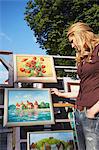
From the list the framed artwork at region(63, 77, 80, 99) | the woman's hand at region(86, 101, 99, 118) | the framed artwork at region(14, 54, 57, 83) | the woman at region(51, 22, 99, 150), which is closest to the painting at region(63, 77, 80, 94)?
the framed artwork at region(63, 77, 80, 99)

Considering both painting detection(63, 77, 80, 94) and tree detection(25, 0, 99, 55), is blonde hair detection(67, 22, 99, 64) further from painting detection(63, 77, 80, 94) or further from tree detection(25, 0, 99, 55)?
tree detection(25, 0, 99, 55)

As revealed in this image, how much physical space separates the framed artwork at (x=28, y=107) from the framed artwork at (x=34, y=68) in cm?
16

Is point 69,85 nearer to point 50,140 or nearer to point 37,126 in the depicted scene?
point 37,126

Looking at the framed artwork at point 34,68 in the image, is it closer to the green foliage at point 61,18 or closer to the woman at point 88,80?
the woman at point 88,80

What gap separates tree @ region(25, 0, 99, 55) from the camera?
1187 centimetres

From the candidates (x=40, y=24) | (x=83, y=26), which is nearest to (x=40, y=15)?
(x=40, y=24)

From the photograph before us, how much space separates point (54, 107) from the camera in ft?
9.46

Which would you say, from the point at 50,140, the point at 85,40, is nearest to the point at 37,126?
the point at 50,140

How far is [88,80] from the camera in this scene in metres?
1.63

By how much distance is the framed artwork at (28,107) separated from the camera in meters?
2.63

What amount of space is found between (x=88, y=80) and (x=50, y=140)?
1.23 meters

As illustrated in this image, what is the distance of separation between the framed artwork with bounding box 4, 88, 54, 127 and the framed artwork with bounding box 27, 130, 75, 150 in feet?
0.39

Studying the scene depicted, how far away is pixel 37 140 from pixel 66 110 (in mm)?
504

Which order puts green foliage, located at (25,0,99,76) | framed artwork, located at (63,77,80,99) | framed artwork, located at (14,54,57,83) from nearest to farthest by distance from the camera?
framed artwork, located at (14,54,57,83)
framed artwork, located at (63,77,80,99)
green foliage, located at (25,0,99,76)
